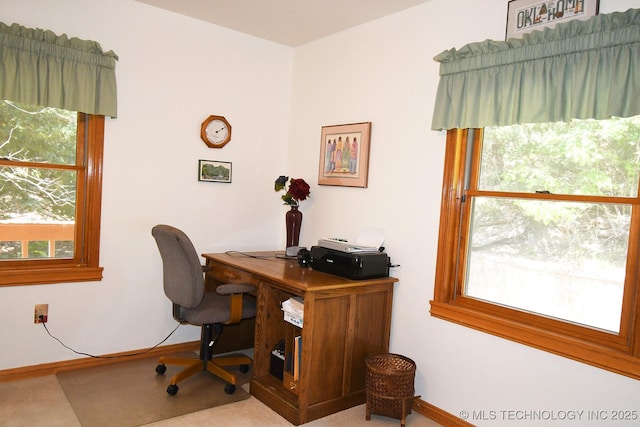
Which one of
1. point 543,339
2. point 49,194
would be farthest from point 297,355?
point 49,194

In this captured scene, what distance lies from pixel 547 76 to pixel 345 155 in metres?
1.51

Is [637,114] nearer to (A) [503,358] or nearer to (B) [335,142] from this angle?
(A) [503,358]

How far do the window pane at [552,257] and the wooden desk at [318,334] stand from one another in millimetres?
625

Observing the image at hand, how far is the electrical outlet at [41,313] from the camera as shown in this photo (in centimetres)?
298

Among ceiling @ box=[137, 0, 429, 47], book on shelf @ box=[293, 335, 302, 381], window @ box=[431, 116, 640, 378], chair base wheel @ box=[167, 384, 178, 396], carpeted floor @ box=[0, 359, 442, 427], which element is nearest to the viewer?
window @ box=[431, 116, 640, 378]

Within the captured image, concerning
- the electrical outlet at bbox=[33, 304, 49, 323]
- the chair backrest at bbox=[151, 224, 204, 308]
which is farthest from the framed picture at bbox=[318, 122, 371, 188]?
the electrical outlet at bbox=[33, 304, 49, 323]

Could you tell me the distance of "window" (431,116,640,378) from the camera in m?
2.09

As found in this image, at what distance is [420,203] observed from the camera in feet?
9.42

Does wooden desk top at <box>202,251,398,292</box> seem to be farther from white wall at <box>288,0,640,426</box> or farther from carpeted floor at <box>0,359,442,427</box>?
carpeted floor at <box>0,359,442,427</box>

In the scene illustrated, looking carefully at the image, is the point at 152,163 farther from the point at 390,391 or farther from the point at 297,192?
the point at 390,391

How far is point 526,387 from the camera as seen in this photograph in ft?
7.61

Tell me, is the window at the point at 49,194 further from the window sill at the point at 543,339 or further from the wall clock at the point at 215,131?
the window sill at the point at 543,339

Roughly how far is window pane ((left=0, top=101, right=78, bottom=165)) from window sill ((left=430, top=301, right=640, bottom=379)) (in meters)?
2.56

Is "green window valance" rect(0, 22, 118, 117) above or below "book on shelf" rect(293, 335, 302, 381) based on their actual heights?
above
